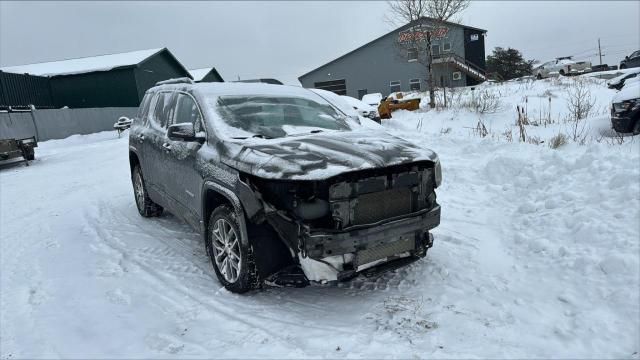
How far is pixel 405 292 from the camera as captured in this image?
147 inches

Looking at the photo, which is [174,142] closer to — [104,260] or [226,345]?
[104,260]

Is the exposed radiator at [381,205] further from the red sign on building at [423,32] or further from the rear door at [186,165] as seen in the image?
the red sign on building at [423,32]

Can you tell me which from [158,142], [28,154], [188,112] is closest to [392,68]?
[28,154]

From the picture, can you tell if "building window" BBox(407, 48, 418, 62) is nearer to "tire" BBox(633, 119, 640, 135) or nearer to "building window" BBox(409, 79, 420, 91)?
"building window" BBox(409, 79, 420, 91)

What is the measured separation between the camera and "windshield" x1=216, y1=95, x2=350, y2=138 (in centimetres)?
427

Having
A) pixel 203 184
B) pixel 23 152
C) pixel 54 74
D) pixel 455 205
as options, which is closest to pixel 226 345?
pixel 203 184

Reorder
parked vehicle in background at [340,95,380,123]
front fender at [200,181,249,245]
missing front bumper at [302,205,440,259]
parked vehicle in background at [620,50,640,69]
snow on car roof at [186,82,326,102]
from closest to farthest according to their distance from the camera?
missing front bumper at [302,205,440,259], front fender at [200,181,249,245], snow on car roof at [186,82,326,102], parked vehicle in background at [340,95,380,123], parked vehicle in background at [620,50,640,69]

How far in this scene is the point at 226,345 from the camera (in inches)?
124

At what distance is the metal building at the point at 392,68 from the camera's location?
39.1 meters

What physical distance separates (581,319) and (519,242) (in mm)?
1405

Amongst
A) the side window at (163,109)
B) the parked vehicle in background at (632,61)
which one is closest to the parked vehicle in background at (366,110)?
the side window at (163,109)

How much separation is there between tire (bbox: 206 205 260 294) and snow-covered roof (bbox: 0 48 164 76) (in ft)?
98.7

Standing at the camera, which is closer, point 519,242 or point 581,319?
point 581,319

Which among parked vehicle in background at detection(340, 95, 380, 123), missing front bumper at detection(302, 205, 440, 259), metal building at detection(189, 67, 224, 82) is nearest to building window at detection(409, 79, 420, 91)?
metal building at detection(189, 67, 224, 82)
